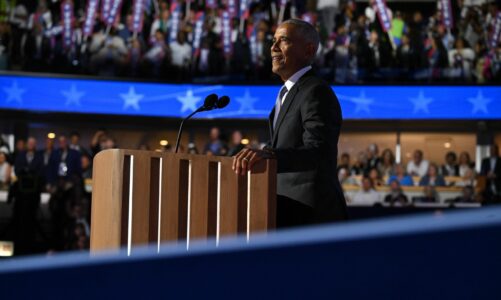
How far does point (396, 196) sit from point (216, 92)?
3.56 meters

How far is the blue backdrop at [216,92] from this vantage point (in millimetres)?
12445

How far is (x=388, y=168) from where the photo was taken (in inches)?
440

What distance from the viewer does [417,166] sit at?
11320 millimetres

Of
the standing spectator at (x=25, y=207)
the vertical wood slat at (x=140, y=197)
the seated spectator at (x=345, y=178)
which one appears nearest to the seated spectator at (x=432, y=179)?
the seated spectator at (x=345, y=178)

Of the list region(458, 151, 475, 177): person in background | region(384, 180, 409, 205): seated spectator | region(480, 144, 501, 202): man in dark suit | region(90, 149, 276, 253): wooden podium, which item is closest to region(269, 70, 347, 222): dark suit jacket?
region(90, 149, 276, 253): wooden podium

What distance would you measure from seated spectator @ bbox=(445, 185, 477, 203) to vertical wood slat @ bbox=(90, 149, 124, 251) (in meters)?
8.61

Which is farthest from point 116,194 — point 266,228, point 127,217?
point 266,228

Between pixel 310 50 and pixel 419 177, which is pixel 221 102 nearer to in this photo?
pixel 310 50

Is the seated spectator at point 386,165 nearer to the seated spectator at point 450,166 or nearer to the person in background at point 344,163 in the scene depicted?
the person in background at point 344,163

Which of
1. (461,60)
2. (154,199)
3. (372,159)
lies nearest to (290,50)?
(154,199)

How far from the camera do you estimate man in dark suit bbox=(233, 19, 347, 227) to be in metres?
2.39

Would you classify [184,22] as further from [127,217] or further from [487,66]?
[127,217]

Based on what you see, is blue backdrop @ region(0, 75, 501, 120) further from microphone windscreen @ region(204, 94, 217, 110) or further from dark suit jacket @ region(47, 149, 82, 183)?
microphone windscreen @ region(204, 94, 217, 110)

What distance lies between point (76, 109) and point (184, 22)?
2.07 meters
